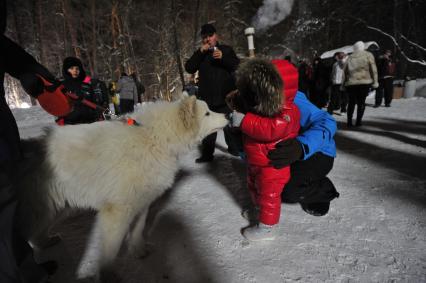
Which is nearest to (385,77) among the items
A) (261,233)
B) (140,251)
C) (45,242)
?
(261,233)

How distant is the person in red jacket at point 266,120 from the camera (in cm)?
177

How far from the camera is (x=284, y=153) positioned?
1.85 metres

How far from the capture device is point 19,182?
5.11 ft

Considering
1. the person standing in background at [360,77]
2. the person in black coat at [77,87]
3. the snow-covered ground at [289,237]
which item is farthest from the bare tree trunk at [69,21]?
the snow-covered ground at [289,237]

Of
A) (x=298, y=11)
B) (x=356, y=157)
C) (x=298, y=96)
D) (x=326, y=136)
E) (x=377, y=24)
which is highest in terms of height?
(x=298, y=11)

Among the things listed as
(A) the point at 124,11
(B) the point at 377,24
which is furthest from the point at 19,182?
(B) the point at 377,24

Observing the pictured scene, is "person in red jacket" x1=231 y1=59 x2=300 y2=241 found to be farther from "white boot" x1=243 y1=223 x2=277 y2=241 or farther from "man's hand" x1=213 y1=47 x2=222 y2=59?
"man's hand" x1=213 y1=47 x2=222 y2=59

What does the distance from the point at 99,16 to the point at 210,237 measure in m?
22.3

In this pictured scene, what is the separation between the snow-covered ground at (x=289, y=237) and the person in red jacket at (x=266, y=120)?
277 mm

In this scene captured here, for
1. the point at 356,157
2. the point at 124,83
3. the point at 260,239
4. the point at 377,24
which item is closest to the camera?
the point at 260,239

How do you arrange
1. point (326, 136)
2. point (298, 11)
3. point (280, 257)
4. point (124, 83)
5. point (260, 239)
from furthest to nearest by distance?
point (298, 11), point (124, 83), point (326, 136), point (260, 239), point (280, 257)

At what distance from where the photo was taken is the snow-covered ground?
65.4 inches

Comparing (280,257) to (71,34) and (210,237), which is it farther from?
(71,34)

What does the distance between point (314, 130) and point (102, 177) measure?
5.70ft
